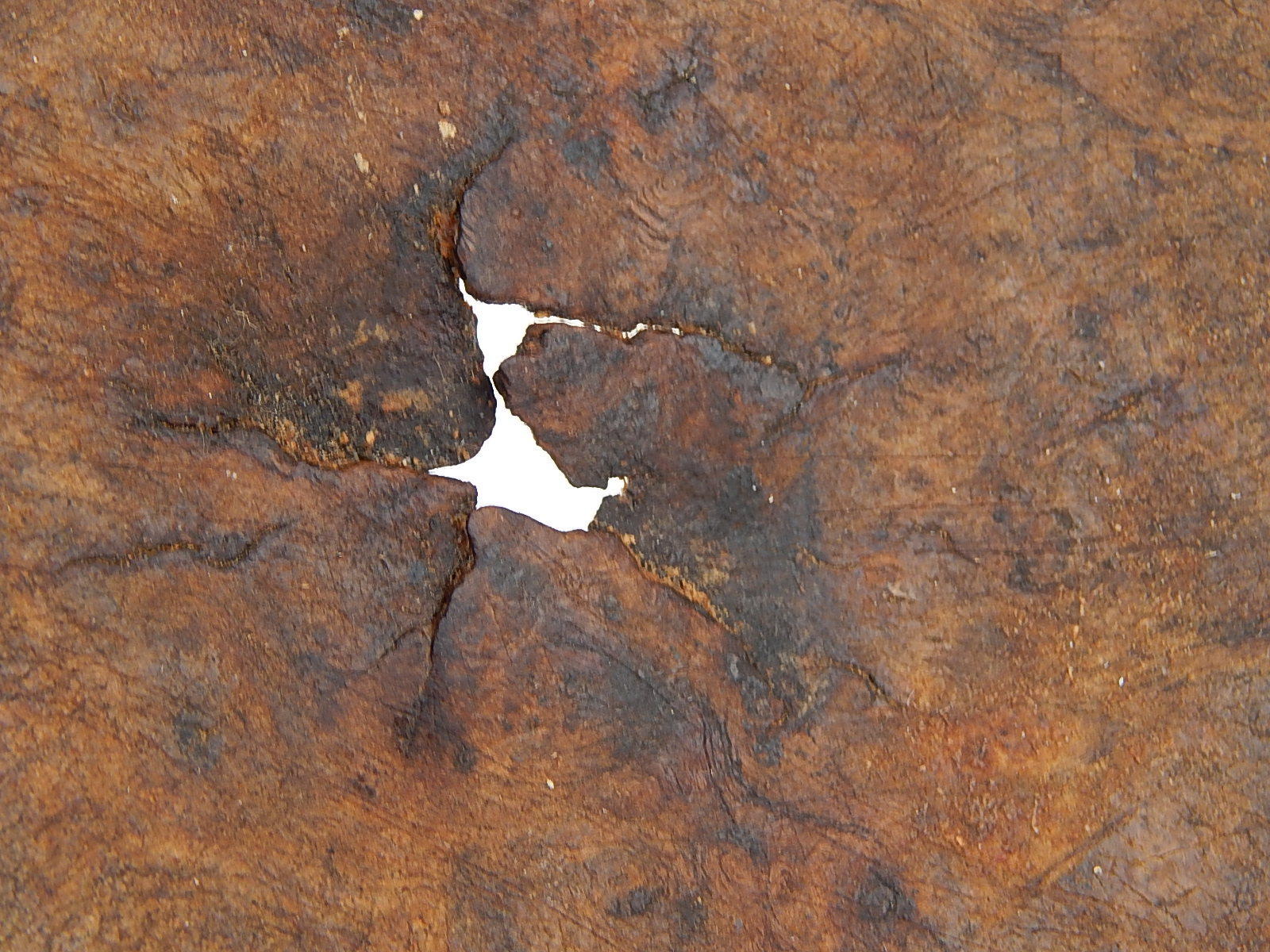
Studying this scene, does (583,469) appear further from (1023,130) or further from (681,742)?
(1023,130)

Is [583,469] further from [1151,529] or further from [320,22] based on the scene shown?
[1151,529]

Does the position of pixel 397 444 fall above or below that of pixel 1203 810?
above

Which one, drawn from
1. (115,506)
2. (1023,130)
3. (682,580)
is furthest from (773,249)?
(115,506)

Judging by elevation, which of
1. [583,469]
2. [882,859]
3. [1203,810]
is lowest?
[882,859]

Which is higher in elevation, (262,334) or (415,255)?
(415,255)

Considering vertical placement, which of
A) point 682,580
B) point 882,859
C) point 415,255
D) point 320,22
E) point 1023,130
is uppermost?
point 1023,130

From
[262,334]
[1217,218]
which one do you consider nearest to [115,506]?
[262,334]
